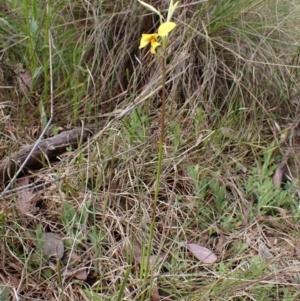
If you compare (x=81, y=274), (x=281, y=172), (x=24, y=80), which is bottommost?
(x=281, y=172)

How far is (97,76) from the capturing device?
2.46 m

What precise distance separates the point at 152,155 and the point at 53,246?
0.53 m

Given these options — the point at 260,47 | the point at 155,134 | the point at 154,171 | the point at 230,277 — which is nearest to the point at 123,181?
the point at 154,171

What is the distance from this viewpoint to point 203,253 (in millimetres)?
1825

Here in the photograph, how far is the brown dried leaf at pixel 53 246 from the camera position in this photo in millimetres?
1758

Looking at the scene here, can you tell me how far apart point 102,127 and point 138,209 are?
505mm

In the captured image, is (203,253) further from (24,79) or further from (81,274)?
(24,79)

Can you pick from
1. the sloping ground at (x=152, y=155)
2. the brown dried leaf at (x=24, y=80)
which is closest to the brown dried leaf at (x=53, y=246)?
the sloping ground at (x=152, y=155)

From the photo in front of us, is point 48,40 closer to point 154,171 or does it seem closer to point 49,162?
point 49,162

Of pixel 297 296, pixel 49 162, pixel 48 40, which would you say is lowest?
pixel 297 296

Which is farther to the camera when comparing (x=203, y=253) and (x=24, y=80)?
(x=24, y=80)

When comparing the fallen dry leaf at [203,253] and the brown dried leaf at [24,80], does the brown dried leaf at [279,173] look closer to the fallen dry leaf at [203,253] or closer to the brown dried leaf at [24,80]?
the fallen dry leaf at [203,253]

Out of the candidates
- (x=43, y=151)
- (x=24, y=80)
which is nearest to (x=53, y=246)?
(x=43, y=151)

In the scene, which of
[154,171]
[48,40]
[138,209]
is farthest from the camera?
[48,40]
